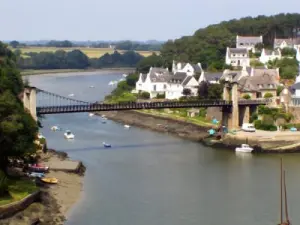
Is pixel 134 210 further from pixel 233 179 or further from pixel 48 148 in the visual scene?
pixel 48 148

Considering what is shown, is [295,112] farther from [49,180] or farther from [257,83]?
[49,180]

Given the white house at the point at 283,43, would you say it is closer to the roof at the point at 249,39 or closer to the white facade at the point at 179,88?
the roof at the point at 249,39

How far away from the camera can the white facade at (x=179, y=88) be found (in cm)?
5020

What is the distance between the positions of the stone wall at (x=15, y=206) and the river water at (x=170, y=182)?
1.56 metres

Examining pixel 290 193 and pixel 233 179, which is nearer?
pixel 290 193

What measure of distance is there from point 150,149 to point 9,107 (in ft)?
41.4

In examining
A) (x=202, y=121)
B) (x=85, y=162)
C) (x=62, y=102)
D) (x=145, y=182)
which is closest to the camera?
(x=145, y=182)

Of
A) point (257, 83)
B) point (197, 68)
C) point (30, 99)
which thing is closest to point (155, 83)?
point (197, 68)

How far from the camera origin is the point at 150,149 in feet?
121

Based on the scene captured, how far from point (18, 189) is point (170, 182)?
6973 millimetres

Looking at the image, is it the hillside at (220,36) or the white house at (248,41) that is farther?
the white house at (248,41)

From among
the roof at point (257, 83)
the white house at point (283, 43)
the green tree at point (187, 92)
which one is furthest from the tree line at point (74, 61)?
the roof at point (257, 83)

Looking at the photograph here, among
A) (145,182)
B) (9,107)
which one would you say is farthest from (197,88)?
(9,107)

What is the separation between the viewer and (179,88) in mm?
51031
